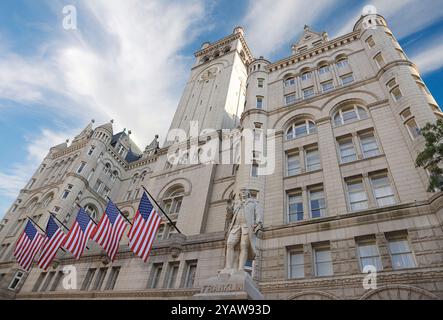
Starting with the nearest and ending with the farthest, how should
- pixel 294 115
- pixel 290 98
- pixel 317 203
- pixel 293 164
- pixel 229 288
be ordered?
1. pixel 229 288
2. pixel 317 203
3. pixel 293 164
4. pixel 294 115
5. pixel 290 98

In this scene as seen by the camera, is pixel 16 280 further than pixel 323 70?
Yes

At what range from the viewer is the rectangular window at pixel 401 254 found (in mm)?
15016

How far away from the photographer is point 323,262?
1716 centimetres

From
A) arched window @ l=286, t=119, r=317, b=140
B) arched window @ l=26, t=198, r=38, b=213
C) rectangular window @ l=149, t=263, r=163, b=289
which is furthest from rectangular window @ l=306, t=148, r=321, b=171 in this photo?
arched window @ l=26, t=198, r=38, b=213

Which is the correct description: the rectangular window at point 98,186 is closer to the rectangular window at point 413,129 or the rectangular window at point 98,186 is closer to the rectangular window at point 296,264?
the rectangular window at point 296,264

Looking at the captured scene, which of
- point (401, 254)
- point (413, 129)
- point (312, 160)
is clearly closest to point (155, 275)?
point (312, 160)

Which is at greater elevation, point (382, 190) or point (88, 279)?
point (382, 190)

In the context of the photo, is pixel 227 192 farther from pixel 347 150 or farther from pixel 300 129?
pixel 347 150

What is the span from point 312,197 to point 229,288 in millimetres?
13557

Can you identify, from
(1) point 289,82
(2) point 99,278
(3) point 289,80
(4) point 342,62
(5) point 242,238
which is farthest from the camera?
(3) point 289,80

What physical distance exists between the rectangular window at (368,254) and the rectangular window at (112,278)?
1930 cm

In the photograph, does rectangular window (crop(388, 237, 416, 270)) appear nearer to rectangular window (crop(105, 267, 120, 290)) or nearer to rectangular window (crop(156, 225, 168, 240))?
rectangular window (crop(156, 225, 168, 240))

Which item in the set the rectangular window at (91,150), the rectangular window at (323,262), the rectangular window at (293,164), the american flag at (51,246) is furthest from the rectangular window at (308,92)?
the rectangular window at (91,150)
